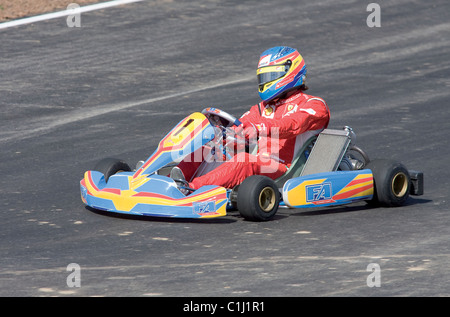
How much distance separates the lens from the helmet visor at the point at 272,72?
7.43m

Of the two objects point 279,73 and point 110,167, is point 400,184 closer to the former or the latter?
point 279,73

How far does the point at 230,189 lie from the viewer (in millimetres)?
6965

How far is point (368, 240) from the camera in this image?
20.6 feet

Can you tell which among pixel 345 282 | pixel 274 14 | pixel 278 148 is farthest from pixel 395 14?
pixel 345 282

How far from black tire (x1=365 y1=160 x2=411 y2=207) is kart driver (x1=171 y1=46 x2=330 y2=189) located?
0.56 metres

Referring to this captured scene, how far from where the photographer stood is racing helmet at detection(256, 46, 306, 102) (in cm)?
744

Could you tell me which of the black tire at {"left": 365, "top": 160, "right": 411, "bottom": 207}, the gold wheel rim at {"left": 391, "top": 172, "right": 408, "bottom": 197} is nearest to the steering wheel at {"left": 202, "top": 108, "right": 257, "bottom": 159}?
the black tire at {"left": 365, "top": 160, "right": 411, "bottom": 207}

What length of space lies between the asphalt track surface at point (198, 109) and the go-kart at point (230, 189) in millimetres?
120

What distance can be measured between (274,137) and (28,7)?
31.6 ft

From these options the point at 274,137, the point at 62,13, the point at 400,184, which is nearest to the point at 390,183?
the point at 400,184

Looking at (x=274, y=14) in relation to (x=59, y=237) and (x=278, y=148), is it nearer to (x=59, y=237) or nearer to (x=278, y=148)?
(x=278, y=148)

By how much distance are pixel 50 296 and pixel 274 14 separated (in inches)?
445

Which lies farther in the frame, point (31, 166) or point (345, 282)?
point (31, 166)

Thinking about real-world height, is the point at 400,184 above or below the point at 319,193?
above
